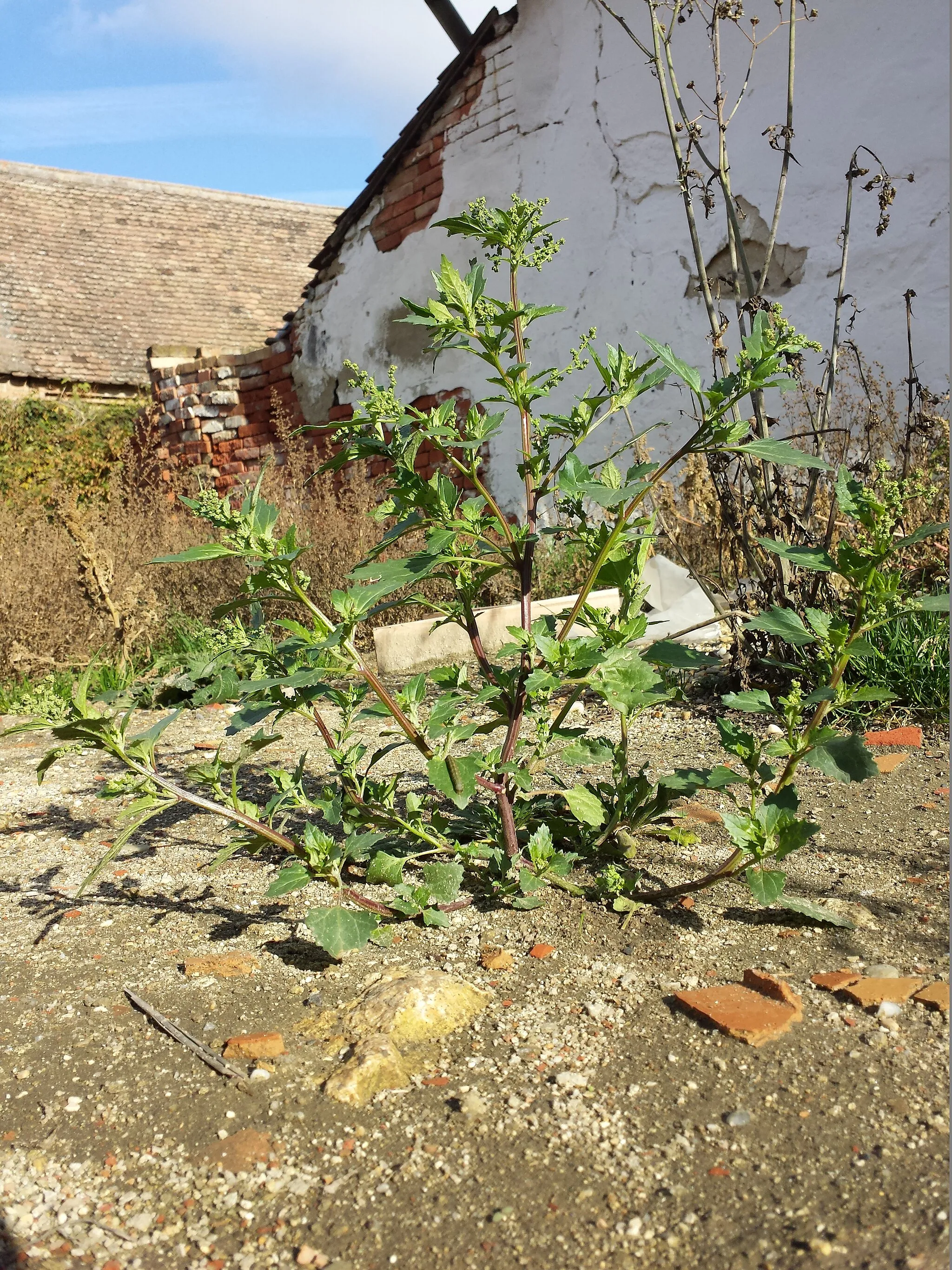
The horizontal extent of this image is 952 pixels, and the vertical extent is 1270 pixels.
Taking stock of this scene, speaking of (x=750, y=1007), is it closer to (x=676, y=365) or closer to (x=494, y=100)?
(x=676, y=365)

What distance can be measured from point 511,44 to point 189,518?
4.06 m

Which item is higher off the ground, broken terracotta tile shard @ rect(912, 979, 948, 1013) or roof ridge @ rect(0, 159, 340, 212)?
roof ridge @ rect(0, 159, 340, 212)

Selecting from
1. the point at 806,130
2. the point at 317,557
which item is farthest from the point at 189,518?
the point at 806,130

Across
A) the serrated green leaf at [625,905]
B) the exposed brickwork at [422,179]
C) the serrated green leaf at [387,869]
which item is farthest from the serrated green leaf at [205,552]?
the exposed brickwork at [422,179]

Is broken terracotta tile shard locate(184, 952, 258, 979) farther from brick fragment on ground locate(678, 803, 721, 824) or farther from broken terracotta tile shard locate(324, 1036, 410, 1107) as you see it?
brick fragment on ground locate(678, 803, 721, 824)

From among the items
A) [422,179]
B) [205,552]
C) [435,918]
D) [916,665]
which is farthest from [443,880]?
[422,179]

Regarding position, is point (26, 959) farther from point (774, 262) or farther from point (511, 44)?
point (511, 44)

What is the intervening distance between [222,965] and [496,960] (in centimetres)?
52

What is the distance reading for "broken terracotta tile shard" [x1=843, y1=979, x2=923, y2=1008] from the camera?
160 cm

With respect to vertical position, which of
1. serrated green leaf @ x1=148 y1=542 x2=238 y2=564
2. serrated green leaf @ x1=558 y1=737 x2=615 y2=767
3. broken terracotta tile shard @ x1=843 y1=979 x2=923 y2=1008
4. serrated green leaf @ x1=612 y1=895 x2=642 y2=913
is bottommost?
broken terracotta tile shard @ x1=843 y1=979 x2=923 y2=1008

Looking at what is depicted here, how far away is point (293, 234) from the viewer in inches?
769

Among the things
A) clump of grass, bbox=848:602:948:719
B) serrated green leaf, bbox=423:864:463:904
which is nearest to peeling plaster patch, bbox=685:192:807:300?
clump of grass, bbox=848:602:948:719

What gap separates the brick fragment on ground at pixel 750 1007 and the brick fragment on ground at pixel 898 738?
1.38m

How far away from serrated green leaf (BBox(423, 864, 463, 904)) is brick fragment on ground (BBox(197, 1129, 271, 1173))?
56 centimetres
